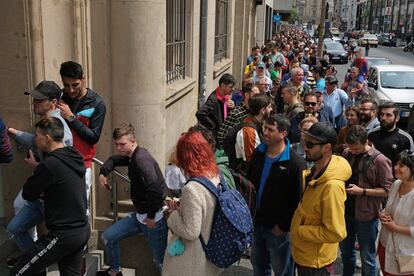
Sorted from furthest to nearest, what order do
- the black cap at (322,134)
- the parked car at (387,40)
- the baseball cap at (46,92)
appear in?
the parked car at (387,40)
the baseball cap at (46,92)
the black cap at (322,134)

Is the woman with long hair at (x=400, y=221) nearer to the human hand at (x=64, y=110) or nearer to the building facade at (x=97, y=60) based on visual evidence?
the building facade at (x=97, y=60)

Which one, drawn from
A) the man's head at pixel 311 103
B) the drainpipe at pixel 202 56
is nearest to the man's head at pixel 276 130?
the man's head at pixel 311 103

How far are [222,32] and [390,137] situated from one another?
33.7 feet

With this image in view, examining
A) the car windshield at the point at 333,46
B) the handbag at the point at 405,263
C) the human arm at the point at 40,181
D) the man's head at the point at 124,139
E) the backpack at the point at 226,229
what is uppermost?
the man's head at the point at 124,139

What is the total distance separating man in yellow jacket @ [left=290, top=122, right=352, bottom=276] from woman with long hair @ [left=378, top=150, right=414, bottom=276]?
2.24ft

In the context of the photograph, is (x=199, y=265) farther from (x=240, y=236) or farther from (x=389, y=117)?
(x=389, y=117)

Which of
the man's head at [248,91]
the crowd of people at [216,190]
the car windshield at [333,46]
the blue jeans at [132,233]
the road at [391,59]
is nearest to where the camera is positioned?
the crowd of people at [216,190]

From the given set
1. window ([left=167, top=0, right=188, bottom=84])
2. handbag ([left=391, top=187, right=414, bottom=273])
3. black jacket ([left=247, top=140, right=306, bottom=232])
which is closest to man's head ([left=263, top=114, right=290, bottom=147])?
black jacket ([left=247, top=140, right=306, bottom=232])

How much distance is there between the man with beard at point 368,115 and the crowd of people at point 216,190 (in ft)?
1.40

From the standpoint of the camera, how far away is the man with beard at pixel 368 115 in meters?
5.89

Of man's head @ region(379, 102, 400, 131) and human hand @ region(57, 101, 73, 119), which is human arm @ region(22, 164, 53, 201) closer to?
human hand @ region(57, 101, 73, 119)

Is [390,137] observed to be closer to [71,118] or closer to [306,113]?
→ [306,113]

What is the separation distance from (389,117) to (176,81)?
4138 millimetres

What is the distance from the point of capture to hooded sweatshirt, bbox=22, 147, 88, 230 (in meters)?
3.41
